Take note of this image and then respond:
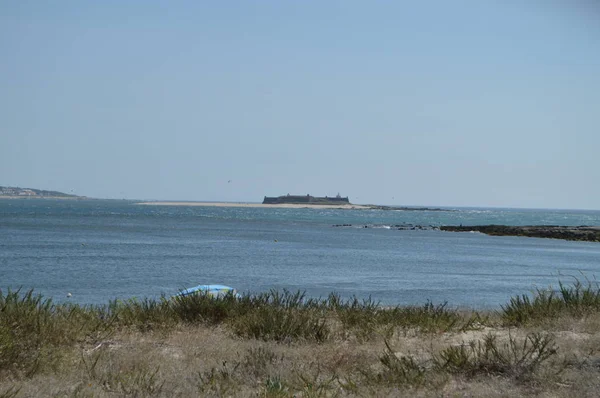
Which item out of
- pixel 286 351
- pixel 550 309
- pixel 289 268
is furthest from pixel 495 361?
pixel 289 268

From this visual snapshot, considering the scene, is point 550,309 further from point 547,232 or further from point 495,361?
point 547,232

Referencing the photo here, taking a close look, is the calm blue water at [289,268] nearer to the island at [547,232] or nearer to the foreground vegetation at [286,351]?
the foreground vegetation at [286,351]

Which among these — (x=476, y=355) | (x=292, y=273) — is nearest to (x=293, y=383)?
(x=476, y=355)

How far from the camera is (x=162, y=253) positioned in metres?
43.6

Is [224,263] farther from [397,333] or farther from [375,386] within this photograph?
[375,386]

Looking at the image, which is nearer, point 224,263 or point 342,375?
point 342,375

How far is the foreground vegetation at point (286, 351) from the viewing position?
24.0ft

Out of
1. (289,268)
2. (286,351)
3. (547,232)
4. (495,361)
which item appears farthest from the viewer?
(547,232)

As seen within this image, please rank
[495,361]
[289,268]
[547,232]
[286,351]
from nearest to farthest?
[495,361], [286,351], [289,268], [547,232]

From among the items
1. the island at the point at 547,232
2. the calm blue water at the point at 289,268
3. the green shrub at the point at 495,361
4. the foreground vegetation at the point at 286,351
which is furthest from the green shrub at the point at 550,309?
the island at the point at 547,232

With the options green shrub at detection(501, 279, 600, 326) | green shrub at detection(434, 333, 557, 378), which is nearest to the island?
green shrub at detection(501, 279, 600, 326)

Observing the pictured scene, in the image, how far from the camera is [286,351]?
901 cm

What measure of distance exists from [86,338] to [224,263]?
28.3 metres

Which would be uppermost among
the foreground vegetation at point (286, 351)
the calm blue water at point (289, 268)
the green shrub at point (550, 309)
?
the green shrub at point (550, 309)
